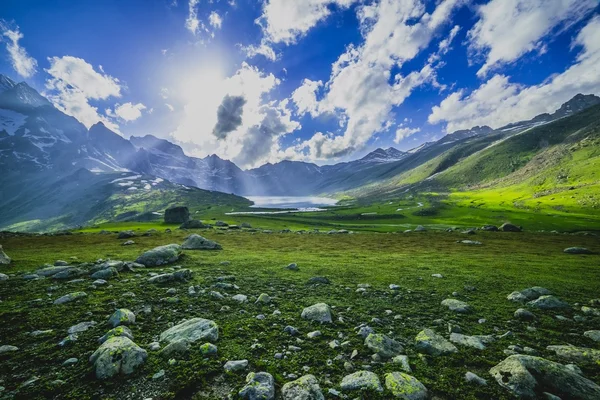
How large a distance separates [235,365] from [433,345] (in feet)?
19.5

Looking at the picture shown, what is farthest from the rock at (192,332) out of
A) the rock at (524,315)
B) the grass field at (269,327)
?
the rock at (524,315)

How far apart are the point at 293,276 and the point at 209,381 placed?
11.2 meters

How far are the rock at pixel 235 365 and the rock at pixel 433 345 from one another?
17.2 ft

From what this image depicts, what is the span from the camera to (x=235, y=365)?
21.3 ft

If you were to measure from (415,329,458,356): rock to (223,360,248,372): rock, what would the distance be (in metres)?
5.23

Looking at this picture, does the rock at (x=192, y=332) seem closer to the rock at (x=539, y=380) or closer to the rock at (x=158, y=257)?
the rock at (x=539, y=380)

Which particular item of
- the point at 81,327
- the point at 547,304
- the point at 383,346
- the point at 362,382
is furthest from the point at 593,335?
the point at 81,327

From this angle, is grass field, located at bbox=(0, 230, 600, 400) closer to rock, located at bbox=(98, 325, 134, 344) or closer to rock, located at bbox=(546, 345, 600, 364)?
rock, located at bbox=(98, 325, 134, 344)

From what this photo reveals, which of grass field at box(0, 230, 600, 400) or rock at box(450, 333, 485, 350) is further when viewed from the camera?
rock at box(450, 333, 485, 350)

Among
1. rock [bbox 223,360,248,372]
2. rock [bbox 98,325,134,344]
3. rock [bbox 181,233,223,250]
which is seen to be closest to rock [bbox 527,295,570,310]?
rock [bbox 223,360,248,372]

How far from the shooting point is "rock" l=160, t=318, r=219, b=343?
25.3ft

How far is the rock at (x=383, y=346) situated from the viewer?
24.1 ft

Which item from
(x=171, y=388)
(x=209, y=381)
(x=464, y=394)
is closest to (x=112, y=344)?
(x=171, y=388)

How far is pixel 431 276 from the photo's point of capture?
17.4m
